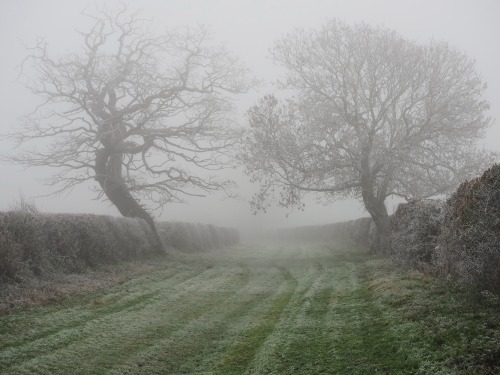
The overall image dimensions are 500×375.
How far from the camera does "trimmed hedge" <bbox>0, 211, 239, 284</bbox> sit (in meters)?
10.7

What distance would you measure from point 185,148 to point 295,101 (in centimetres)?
694

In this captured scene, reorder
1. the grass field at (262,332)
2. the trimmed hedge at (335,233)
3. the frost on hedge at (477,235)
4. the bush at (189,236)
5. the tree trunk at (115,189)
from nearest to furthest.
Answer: the grass field at (262,332)
the frost on hedge at (477,235)
the tree trunk at (115,189)
the bush at (189,236)
the trimmed hedge at (335,233)

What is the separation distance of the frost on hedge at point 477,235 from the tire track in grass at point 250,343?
4.22 m

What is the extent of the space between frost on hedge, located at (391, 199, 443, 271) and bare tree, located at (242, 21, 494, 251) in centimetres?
582

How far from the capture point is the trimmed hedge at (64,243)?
10681 millimetres

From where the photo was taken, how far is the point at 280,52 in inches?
926

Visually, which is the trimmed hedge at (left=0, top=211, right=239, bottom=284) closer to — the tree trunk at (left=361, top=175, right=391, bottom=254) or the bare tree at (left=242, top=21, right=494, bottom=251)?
the bare tree at (left=242, top=21, right=494, bottom=251)

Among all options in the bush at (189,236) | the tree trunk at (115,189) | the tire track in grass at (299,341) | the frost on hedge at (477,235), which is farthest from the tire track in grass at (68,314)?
the bush at (189,236)

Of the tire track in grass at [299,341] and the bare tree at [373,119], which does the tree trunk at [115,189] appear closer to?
the bare tree at [373,119]

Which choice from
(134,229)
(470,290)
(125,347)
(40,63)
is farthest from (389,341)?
(40,63)

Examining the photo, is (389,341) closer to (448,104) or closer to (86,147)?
(448,104)

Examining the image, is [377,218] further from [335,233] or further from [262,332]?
[335,233]

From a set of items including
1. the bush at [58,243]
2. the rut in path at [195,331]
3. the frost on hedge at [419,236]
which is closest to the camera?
the rut in path at [195,331]

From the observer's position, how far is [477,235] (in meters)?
8.18
